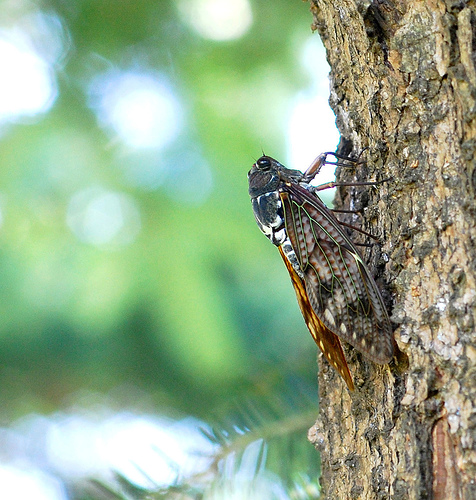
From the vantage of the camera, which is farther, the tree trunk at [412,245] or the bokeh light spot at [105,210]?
the bokeh light spot at [105,210]

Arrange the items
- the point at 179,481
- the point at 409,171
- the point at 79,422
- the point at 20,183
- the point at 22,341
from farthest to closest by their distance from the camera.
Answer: the point at 79,422 → the point at 22,341 → the point at 20,183 → the point at 179,481 → the point at 409,171

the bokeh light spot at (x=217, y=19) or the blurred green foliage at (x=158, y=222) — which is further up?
the bokeh light spot at (x=217, y=19)

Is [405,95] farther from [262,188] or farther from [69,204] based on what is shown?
[69,204]

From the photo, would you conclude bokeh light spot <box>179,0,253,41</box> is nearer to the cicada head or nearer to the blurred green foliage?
the blurred green foliage

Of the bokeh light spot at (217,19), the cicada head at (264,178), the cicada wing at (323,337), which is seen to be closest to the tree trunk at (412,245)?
the cicada wing at (323,337)

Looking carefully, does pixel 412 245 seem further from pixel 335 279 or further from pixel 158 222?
pixel 158 222

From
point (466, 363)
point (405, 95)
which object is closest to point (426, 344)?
point (466, 363)

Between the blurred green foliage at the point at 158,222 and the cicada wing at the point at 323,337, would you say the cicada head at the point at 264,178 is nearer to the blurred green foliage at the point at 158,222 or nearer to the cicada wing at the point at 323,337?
the cicada wing at the point at 323,337
